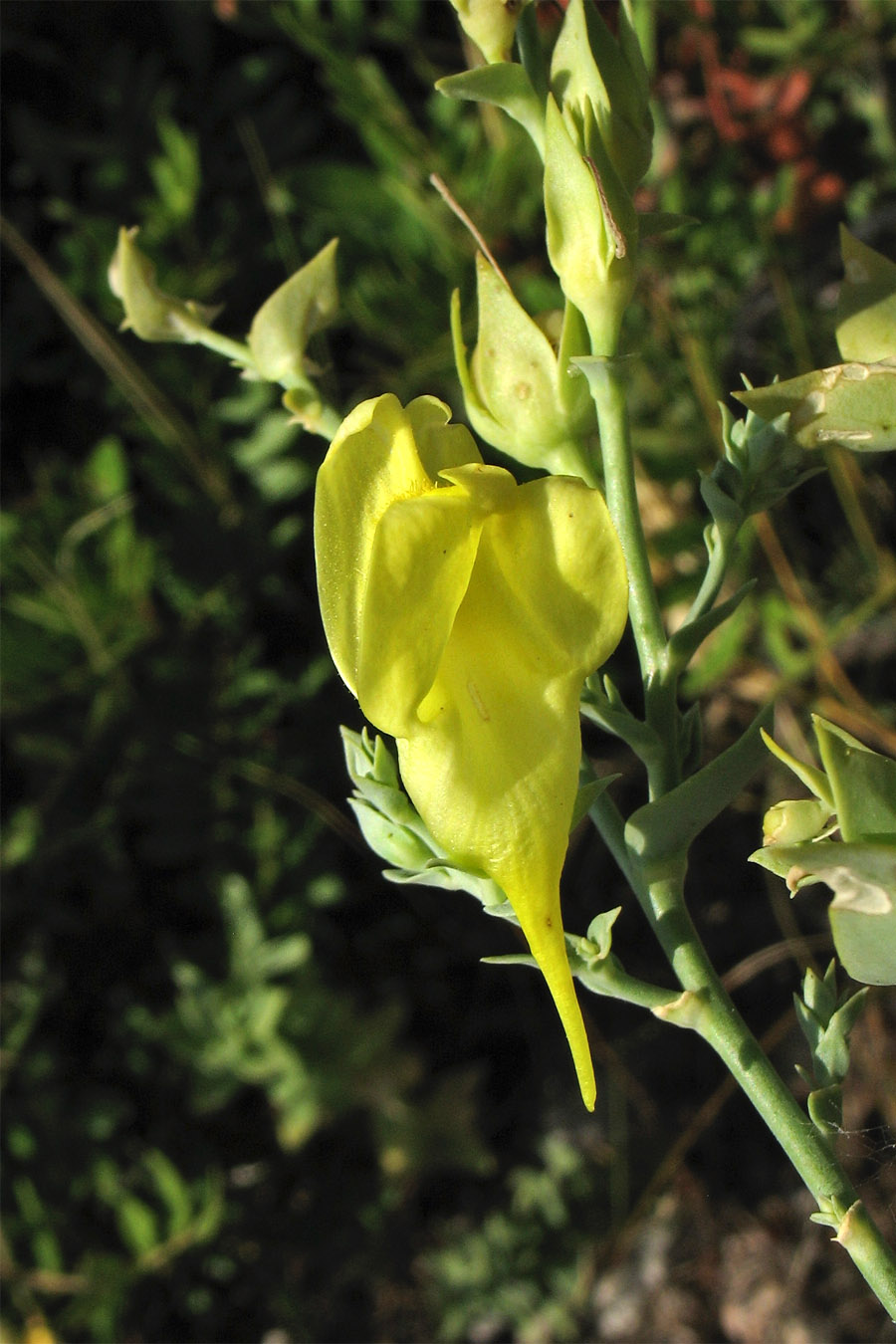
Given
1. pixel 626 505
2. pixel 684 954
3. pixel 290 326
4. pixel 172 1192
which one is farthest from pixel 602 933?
pixel 172 1192

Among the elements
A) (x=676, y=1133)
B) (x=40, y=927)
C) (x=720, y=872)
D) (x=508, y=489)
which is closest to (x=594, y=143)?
(x=508, y=489)

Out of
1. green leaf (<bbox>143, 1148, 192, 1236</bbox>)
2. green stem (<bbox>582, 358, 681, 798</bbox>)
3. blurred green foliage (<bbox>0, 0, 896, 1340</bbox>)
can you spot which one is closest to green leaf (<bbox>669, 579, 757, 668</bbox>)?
green stem (<bbox>582, 358, 681, 798</bbox>)

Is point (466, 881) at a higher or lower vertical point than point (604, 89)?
lower

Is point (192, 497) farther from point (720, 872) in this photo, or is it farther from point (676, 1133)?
point (676, 1133)

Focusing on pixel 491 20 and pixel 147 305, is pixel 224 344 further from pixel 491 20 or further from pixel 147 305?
pixel 491 20

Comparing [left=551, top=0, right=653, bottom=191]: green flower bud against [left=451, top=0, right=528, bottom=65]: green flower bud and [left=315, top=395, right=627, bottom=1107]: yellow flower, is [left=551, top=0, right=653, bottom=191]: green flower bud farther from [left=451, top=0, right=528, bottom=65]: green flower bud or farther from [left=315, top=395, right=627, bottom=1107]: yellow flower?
[left=315, top=395, right=627, bottom=1107]: yellow flower

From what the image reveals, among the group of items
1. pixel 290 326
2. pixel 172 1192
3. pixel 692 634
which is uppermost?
pixel 290 326

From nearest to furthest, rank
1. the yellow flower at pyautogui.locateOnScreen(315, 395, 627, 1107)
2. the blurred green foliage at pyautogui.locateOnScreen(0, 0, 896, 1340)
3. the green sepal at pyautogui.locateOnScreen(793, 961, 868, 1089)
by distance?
the yellow flower at pyautogui.locateOnScreen(315, 395, 627, 1107), the green sepal at pyautogui.locateOnScreen(793, 961, 868, 1089), the blurred green foliage at pyautogui.locateOnScreen(0, 0, 896, 1340)
